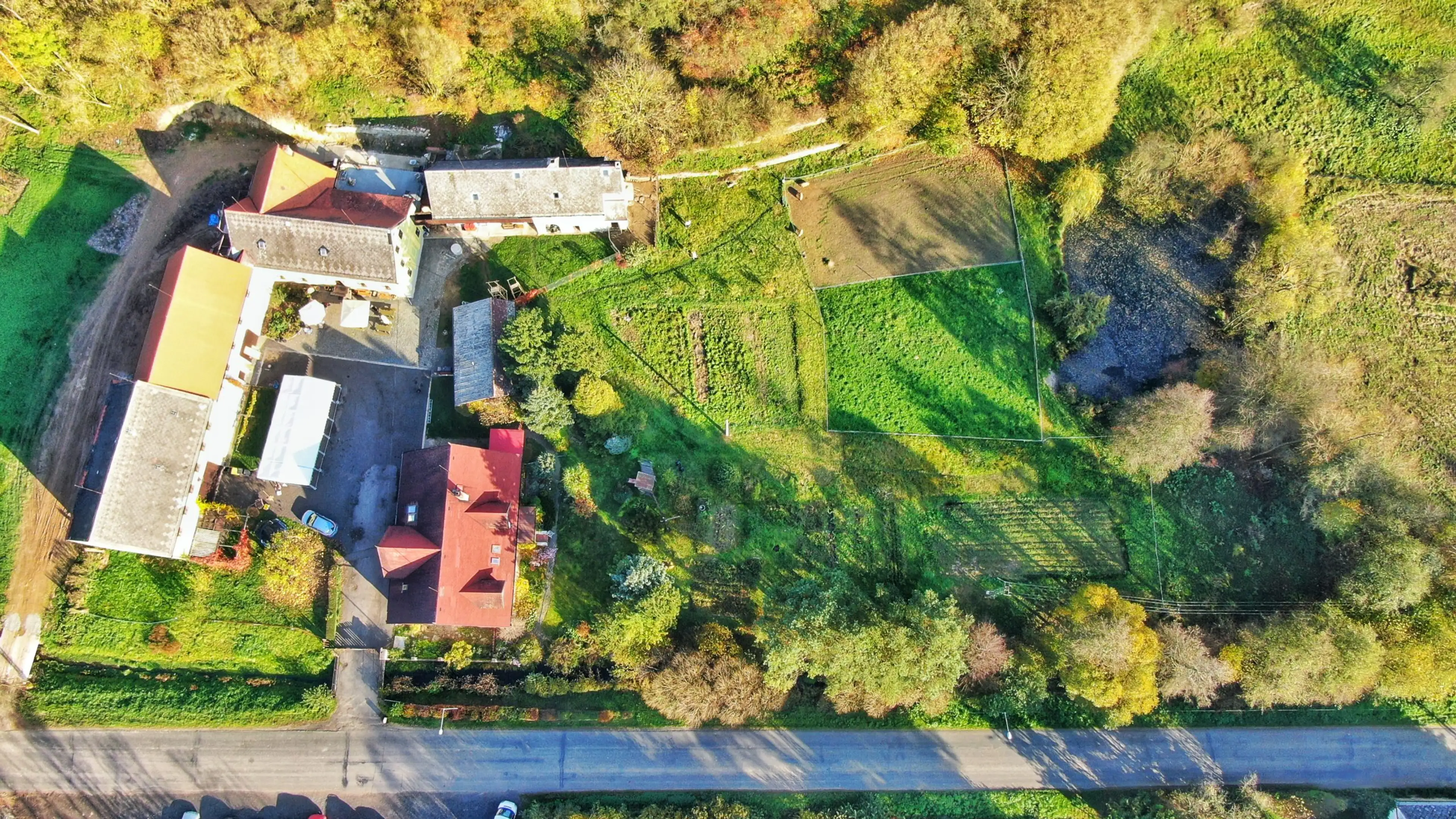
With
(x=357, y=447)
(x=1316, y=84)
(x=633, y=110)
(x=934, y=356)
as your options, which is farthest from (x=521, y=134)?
(x=1316, y=84)

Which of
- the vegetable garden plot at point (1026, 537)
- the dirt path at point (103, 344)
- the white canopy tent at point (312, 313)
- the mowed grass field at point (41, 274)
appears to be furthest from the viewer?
the vegetable garden plot at point (1026, 537)

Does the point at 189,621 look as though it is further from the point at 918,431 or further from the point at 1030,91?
the point at 1030,91

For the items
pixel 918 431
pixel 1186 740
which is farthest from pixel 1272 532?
pixel 918 431

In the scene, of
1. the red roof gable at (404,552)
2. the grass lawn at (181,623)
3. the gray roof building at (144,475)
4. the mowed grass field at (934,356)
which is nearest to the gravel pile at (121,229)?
the gray roof building at (144,475)

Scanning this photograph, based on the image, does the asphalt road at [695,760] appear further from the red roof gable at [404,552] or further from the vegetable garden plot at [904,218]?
the vegetable garden plot at [904,218]

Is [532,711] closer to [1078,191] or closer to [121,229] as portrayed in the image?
[121,229]

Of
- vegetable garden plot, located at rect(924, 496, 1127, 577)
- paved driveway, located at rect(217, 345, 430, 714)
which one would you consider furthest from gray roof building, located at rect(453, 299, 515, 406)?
vegetable garden plot, located at rect(924, 496, 1127, 577)
